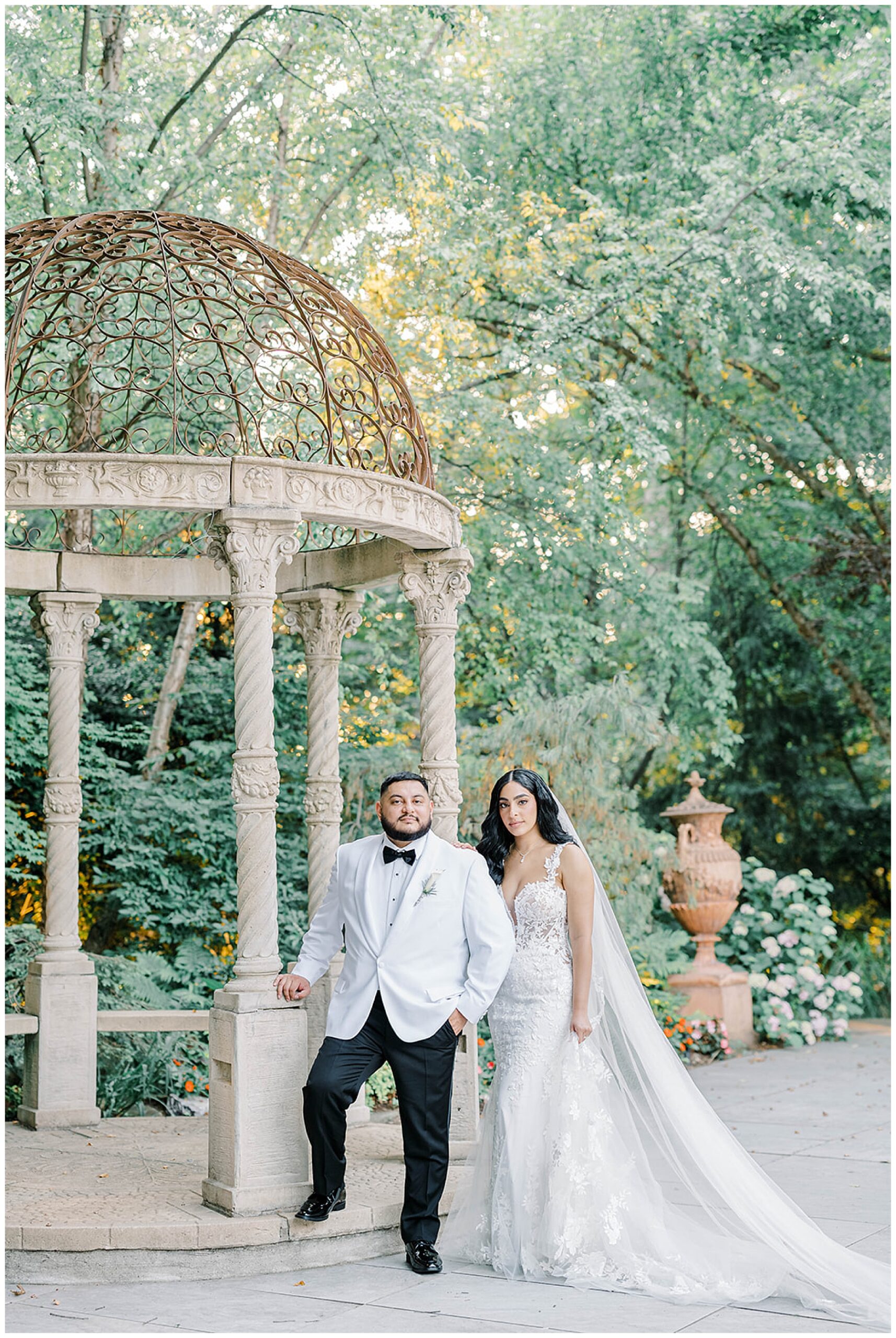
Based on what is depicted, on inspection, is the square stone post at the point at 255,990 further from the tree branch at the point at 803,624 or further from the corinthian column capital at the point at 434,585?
the tree branch at the point at 803,624

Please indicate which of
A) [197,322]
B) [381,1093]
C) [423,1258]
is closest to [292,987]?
[423,1258]

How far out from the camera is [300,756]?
11.4 m

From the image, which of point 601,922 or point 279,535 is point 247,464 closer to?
point 279,535

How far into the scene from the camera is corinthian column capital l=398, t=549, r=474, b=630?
6.67 m

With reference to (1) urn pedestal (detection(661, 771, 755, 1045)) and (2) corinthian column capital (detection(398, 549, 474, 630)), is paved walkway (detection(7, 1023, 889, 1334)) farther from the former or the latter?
(1) urn pedestal (detection(661, 771, 755, 1045))

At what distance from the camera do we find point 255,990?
550 cm

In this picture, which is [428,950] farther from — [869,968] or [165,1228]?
[869,968]

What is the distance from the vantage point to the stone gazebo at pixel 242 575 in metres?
5.53

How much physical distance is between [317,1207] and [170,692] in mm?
6316

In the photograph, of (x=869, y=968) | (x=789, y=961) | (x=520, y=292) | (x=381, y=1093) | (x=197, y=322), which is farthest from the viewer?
(x=869, y=968)

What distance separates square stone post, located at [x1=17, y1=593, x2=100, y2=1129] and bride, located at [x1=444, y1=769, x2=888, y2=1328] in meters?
2.97

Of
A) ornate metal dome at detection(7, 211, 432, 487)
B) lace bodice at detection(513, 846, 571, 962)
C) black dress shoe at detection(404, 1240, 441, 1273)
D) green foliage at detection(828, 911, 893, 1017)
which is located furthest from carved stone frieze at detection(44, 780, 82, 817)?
green foliage at detection(828, 911, 893, 1017)

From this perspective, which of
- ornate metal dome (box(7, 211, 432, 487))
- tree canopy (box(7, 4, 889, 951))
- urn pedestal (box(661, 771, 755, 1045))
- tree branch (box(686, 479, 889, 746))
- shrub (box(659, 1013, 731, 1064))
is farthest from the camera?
tree branch (box(686, 479, 889, 746))

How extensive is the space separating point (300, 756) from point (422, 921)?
20.4ft
